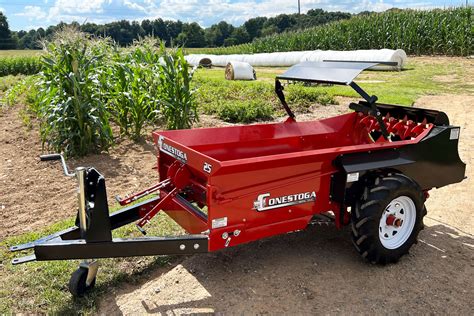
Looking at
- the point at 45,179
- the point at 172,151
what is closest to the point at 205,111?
the point at 45,179

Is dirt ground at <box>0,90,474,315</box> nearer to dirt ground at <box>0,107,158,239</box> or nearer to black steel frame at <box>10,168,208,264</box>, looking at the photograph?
dirt ground at <box>0,107,158,239</box>

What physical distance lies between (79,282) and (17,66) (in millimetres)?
25500

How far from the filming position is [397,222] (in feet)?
12.8

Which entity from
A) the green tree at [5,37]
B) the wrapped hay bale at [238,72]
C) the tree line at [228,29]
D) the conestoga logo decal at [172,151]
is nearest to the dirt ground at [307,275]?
the conestoga logo decal at [172,151]

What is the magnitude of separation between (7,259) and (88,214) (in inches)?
56.2

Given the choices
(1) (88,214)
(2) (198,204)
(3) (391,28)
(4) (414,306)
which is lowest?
(4) (414,306)

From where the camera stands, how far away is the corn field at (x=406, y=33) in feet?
73.9

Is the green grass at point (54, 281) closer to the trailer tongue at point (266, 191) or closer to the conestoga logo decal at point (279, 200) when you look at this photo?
the trailer tongue at point (266, 191)

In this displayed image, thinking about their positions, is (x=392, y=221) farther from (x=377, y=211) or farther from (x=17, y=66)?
(x=17, y=66)

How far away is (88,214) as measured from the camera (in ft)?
10.5

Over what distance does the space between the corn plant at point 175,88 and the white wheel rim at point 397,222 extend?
465 cm

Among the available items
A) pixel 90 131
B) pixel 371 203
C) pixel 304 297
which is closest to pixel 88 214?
pixel 304 297

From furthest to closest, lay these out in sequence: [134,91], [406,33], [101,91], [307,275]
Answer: [406,33]
[134,91]
[101,91]
[307,275]

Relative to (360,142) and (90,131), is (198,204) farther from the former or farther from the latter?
(90,131)
